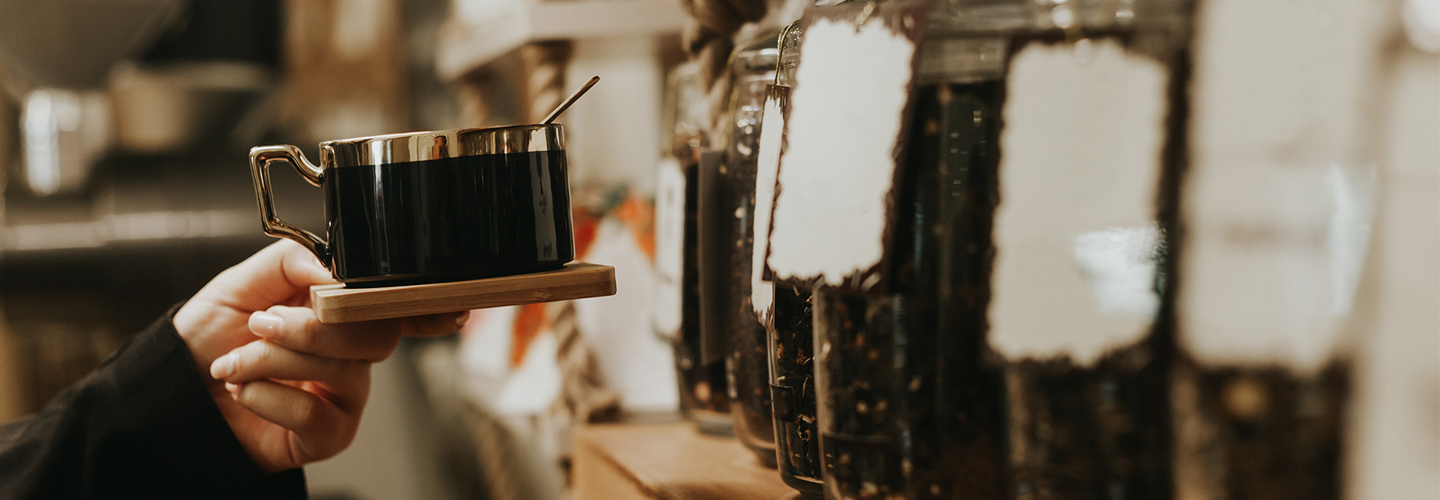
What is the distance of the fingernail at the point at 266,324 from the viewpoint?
1.92ft

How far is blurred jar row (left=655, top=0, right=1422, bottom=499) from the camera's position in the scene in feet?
0.79

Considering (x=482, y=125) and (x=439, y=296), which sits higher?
(x=482, y=125)

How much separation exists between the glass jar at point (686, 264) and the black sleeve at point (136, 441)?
0.34 metres

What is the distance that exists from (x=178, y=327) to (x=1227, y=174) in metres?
0.73

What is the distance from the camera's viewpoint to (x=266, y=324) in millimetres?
585

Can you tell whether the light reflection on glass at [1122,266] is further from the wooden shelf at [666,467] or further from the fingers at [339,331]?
the fingers at [339,331]

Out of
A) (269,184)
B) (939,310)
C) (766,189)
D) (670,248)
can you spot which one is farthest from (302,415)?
(939,310)

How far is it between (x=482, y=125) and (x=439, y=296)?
2.65 feet

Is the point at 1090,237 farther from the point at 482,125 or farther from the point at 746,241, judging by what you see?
the point at 482,125

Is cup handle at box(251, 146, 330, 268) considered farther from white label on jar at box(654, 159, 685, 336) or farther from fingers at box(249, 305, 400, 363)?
white label on jar at box(654, 159, 685, 336)

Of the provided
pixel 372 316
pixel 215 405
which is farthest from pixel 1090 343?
pixel 215 405

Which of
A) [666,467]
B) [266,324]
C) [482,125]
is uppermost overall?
[482,125]

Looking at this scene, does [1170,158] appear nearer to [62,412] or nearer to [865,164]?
[865,164]

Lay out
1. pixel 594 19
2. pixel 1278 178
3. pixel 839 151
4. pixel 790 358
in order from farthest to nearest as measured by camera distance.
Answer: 1. pixel 594 19
2. pixel 790 358
3. pixel 839 151
4. pixel 1278 178
